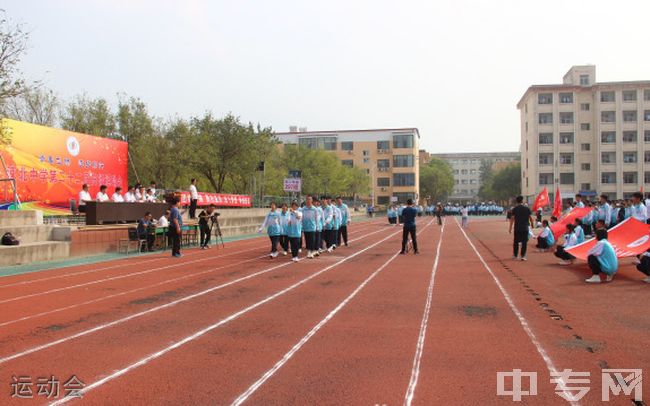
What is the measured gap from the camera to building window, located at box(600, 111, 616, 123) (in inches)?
2970

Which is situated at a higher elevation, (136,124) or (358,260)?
(136,124)

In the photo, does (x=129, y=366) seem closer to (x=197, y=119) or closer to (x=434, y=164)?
(x=197, y=119)

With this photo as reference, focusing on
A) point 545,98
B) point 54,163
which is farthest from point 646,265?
point 545,98

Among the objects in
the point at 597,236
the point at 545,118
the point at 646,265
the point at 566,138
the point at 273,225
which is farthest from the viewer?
the point at 545,118

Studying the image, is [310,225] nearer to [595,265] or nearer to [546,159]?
[595,265]

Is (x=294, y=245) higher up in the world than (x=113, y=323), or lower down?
higher up

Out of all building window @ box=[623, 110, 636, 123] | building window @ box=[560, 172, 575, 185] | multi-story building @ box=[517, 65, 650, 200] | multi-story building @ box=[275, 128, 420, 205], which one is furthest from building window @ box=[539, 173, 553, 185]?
multi-story building @ box=[275, 128, 420, 205]

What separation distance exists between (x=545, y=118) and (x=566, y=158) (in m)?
6.48

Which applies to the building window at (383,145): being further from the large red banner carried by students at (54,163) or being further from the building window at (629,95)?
the large red banner carried by students at (54,163)

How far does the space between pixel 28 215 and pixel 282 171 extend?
3662 centimetres

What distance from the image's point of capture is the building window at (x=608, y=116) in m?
75.4

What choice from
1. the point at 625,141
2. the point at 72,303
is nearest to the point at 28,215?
the point at 72,303

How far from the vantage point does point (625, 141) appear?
75.1 meters

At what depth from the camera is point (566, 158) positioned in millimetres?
77188
